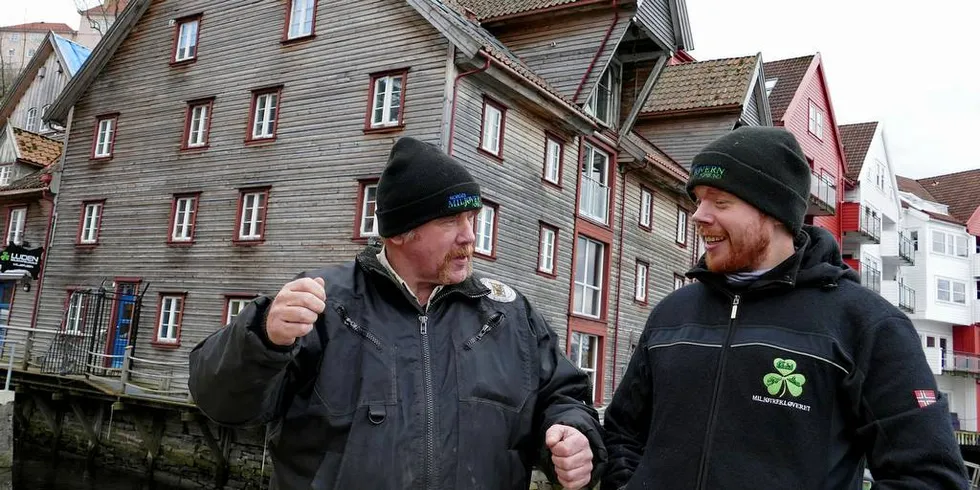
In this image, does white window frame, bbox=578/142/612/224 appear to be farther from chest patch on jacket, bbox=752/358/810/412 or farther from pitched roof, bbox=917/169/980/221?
pitched roof, bbox=917/169/980/221

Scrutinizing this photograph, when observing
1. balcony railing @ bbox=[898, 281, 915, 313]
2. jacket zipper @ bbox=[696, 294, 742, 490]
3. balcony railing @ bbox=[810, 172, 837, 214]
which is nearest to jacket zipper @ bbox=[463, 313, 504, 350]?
jacket zipper @ bbox=[696, 294, 742, 490]

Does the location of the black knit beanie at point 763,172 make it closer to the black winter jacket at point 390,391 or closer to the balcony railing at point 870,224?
the black winter jacket at point 390,391

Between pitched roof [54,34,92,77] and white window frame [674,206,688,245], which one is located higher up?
pitched roof [54,34,92,77]

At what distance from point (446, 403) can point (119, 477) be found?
1874 centimetres

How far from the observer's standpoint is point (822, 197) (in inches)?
1177

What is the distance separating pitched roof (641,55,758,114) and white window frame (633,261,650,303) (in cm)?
555

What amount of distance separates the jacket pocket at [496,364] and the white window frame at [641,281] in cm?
1991

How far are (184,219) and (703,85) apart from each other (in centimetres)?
1710

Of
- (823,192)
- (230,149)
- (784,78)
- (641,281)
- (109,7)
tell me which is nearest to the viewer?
(230,149)

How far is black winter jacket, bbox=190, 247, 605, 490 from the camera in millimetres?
2385

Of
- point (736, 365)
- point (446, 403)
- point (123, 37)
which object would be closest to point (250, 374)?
point (446, 403)

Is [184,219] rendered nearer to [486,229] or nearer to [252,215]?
[252,215]

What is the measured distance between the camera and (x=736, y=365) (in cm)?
256

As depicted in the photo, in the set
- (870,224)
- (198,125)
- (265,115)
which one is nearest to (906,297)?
(870,224)
